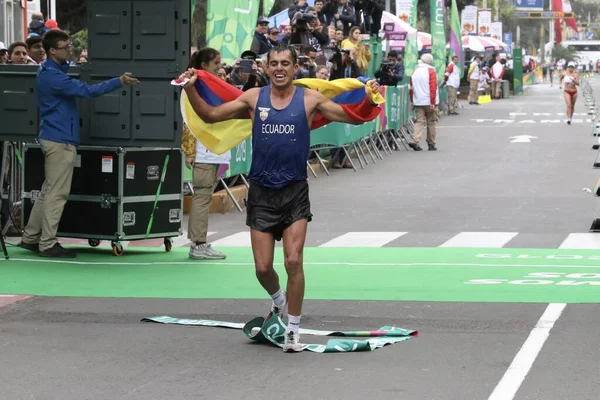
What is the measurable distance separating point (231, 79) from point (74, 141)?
4.08 m

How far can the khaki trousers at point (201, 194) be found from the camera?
1342cm

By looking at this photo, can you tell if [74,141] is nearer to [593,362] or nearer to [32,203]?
[32,203]

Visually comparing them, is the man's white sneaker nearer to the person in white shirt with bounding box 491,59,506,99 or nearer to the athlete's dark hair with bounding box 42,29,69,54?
the athlete's dark hair with bounding box 42,29,69,54

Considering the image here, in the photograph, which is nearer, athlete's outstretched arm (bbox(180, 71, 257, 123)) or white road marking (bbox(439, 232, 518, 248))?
athlete's outstretched arm (bbox(180, 71, 257, 123))

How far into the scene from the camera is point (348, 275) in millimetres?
12523

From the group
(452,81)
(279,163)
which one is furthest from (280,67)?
(452,81)

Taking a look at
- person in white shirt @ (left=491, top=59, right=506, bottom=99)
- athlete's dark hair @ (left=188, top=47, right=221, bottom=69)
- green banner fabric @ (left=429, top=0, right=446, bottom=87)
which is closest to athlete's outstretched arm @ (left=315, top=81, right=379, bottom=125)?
athlete's dark hair @ (left=188, top=47, right=221, bottom=69)

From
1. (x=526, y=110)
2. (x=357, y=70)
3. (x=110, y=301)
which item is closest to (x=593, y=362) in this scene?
(x=110, y=301)

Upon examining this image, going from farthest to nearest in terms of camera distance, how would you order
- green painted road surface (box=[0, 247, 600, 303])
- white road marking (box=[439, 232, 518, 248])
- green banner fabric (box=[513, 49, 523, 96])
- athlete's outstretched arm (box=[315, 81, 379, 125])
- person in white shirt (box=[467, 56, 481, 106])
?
green banner fabric (box=[513, 49, 523, 96])
person in white shirt (box=[467, 56, 481, 106])
white road marking (box=[439, 232, 518, 248])
green painted road surface (box=[0, 247, 600, 303])
athlete's outstretched arm (box=[315, 81, 379, 125])

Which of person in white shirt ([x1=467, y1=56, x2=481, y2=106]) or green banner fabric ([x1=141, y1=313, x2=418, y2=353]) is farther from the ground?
person in white shirt ([x1=467, y1=56, x2=481, y2=106])

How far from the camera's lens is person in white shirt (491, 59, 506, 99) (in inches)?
2508

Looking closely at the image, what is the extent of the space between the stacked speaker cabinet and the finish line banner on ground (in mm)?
3304

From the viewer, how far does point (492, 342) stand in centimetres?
894

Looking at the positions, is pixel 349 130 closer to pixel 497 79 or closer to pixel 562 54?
pixel 497 79
